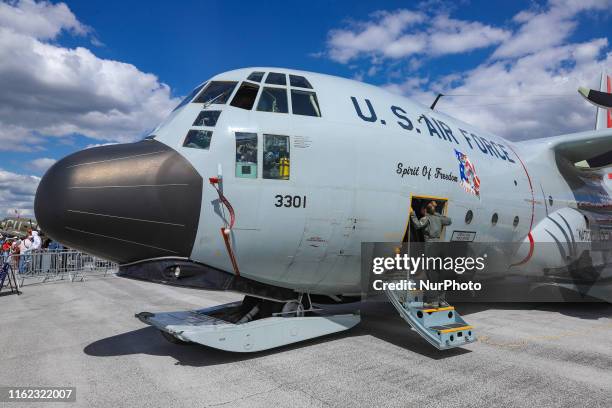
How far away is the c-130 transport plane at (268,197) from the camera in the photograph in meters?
5.18

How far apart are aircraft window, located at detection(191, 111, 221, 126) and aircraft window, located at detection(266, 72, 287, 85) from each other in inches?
36.9

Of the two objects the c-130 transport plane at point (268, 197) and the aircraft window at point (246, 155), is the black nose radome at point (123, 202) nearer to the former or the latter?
the c-130 transport plane at point (268, 197)

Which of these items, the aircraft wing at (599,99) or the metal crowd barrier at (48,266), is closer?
→ the aircraft wing at (599,99)

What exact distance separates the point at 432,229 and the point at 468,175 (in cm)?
151

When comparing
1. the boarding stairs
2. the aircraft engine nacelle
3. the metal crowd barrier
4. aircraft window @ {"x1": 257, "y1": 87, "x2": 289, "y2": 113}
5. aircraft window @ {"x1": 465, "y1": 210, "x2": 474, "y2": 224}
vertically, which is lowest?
the metal crowd barrier

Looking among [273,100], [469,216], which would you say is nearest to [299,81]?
[273,100]

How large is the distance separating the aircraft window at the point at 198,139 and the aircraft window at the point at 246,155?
0.38 metres

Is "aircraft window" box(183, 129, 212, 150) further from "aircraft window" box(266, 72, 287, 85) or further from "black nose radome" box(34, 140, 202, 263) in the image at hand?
"aircraft window" box(266, 72, 287, 85)

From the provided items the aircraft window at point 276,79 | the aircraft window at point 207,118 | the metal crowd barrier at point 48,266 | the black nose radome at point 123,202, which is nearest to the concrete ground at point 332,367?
the black nose radome at point 123,202

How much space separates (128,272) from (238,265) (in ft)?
4.56

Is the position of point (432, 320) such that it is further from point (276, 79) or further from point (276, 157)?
point (276, 79)

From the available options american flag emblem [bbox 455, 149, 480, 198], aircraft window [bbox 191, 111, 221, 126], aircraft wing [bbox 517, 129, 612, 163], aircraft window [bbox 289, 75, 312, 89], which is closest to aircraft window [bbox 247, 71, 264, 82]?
aircraft window [bbox 289, 75, 312, 89]

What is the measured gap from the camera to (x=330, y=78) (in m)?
6.78

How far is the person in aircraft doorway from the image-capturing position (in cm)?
679
